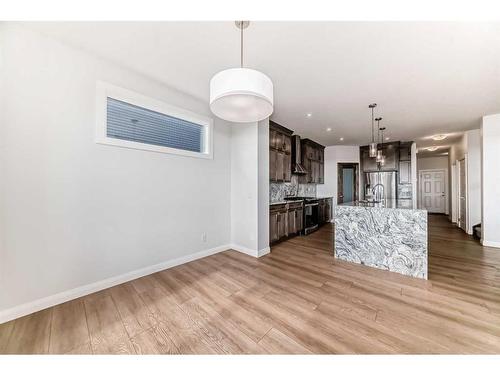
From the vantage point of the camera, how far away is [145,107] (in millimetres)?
2742

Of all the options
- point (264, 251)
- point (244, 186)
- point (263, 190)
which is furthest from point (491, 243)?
point (244, 186)

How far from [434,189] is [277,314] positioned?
1064cm

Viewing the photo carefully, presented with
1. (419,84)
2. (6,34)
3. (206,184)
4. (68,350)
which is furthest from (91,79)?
(419,84)

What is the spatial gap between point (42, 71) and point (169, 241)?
8.03 feet

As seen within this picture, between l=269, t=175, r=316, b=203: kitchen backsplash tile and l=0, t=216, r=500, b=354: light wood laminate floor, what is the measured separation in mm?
2249

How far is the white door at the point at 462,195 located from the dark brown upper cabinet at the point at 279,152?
5.09 meters

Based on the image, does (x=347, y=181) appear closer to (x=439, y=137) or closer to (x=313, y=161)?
(x=313, y=161)

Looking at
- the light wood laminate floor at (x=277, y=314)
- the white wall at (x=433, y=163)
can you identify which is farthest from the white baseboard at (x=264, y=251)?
the white wall at (x=433, y=163)

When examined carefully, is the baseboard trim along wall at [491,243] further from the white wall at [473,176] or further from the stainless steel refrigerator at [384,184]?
the stainless steel refrigerator at [384,184]

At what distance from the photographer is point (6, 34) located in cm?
182

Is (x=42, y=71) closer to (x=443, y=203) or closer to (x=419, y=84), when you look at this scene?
(x=419, y=84)

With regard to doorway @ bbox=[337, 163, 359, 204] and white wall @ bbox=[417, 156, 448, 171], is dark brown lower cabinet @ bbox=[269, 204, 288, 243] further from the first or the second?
white wall @ bbox=[417, 156, 448, 171]

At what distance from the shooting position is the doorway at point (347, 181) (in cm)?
699

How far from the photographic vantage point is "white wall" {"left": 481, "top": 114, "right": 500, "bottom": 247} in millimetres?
3992
